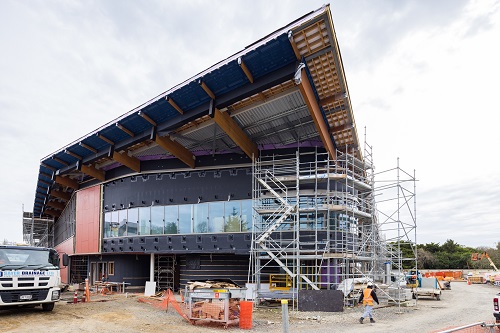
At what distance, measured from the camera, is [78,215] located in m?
33.9

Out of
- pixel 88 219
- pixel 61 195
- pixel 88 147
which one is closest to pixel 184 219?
pixel 88 147

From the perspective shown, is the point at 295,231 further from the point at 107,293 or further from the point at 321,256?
the point at 107,293

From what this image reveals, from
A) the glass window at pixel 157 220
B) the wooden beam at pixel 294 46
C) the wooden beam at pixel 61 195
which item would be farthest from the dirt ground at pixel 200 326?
the wooden beam at pixel 61 195

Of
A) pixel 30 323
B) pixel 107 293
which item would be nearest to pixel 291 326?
pixel 30 323

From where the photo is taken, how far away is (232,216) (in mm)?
23797

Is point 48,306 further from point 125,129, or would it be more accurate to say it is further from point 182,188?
point 182,188

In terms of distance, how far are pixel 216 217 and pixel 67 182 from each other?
54.6 feet

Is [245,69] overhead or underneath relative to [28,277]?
overhead

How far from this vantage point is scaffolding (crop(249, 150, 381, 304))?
67.7ft

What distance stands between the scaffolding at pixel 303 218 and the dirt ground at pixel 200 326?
2844 mm

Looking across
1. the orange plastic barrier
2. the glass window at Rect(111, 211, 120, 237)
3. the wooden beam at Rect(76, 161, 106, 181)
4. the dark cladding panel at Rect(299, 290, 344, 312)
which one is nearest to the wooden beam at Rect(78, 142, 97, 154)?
the wooden beam at Rect(76, 161, 106, 181)

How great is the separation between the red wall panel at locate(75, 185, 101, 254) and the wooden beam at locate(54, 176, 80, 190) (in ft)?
2.44

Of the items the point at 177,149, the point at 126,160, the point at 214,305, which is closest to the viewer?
the point at 214,305

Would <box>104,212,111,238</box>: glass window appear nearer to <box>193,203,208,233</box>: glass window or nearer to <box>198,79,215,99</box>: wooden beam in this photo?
<box>193,203,208,233</box>: glass window
